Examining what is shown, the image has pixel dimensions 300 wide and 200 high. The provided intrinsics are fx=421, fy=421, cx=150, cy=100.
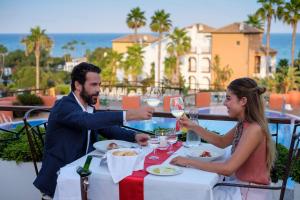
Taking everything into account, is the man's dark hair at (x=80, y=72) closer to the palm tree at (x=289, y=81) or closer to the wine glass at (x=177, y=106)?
the wine glass at (x=177, y=106)

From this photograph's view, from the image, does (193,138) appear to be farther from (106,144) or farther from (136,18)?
(136,18)

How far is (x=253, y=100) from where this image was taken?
7.27 ft

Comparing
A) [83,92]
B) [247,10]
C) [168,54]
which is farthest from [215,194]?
[247,10]

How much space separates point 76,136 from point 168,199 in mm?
741

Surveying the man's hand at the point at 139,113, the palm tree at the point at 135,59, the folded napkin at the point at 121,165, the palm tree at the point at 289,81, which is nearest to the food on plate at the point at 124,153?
the folded napkin at the point at 121,165

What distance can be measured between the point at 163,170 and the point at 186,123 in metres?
0.55

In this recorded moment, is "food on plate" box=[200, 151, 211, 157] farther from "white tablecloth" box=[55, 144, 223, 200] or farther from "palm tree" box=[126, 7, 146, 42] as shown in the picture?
"palm tree" box=[126, 7, 146, 42]

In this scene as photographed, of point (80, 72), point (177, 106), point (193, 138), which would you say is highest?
point (80, 72)

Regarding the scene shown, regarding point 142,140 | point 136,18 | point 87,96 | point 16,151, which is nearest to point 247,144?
point 142,140

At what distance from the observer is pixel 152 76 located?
41.3 meters

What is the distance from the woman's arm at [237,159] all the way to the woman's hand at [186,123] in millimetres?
415

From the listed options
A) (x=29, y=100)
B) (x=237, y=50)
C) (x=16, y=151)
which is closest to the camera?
(x=16, y=151)

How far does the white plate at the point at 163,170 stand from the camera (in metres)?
1.90

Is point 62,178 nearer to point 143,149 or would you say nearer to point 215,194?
point 143,149
